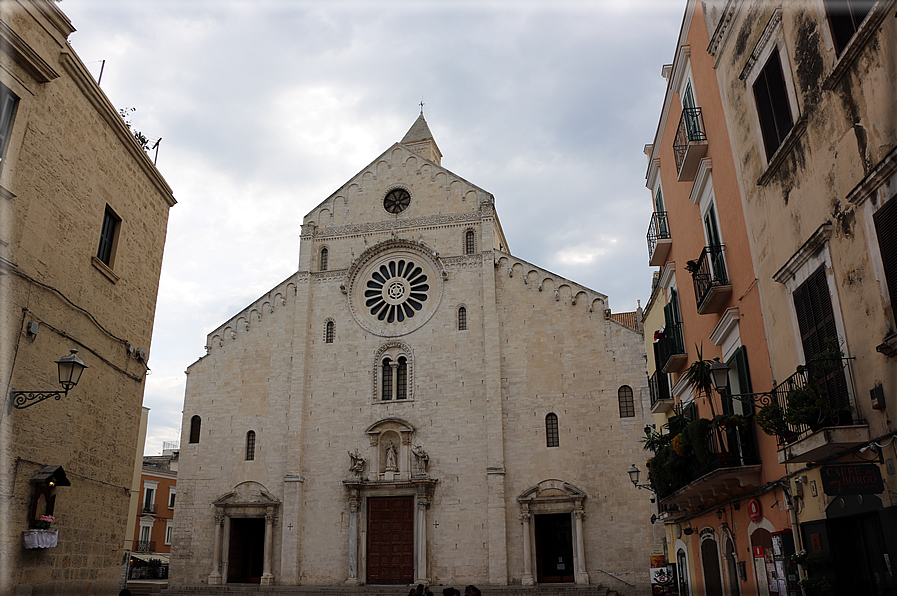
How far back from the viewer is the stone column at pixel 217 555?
25625mm

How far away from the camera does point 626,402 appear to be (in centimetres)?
2506

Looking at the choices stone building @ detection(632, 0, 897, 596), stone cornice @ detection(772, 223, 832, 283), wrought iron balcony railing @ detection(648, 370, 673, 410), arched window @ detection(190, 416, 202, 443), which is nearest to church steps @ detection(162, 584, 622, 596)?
arched window @ detection(190, 416, 202, 443)

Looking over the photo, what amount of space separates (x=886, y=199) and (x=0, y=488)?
11214 millimetres

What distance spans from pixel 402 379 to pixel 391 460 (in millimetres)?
3355

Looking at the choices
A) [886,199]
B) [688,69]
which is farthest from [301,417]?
[886,199]

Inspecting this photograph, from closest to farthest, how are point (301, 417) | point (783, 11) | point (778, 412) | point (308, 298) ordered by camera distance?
point (778, 412)
point (783, 11)
point (301, 417)
point (308, 298)

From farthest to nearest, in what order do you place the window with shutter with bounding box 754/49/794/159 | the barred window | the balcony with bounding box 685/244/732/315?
1. the barred window
2. the balcony with bounding box 685/244/732/315
3. the window with shutter with bounding box 754/49/794/159

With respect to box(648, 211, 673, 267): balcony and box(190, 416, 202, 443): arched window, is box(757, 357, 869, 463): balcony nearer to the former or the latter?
box(648, 211, 673, 267): balcony

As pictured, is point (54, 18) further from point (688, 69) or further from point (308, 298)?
point (308, 298)

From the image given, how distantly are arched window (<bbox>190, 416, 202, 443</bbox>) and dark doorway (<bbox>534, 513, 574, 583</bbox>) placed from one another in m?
14.6

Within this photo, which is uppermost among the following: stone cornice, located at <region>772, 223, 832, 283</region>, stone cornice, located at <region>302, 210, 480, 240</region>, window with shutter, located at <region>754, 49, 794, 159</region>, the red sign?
stone cornice, located at <region>302, 210, 480, 240</region>

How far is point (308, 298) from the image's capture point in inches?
1153

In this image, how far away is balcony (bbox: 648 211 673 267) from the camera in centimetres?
1520

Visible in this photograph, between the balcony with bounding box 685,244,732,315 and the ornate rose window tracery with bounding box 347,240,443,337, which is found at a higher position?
the ornate rose window tracery with bounding box 347,240,443,337
